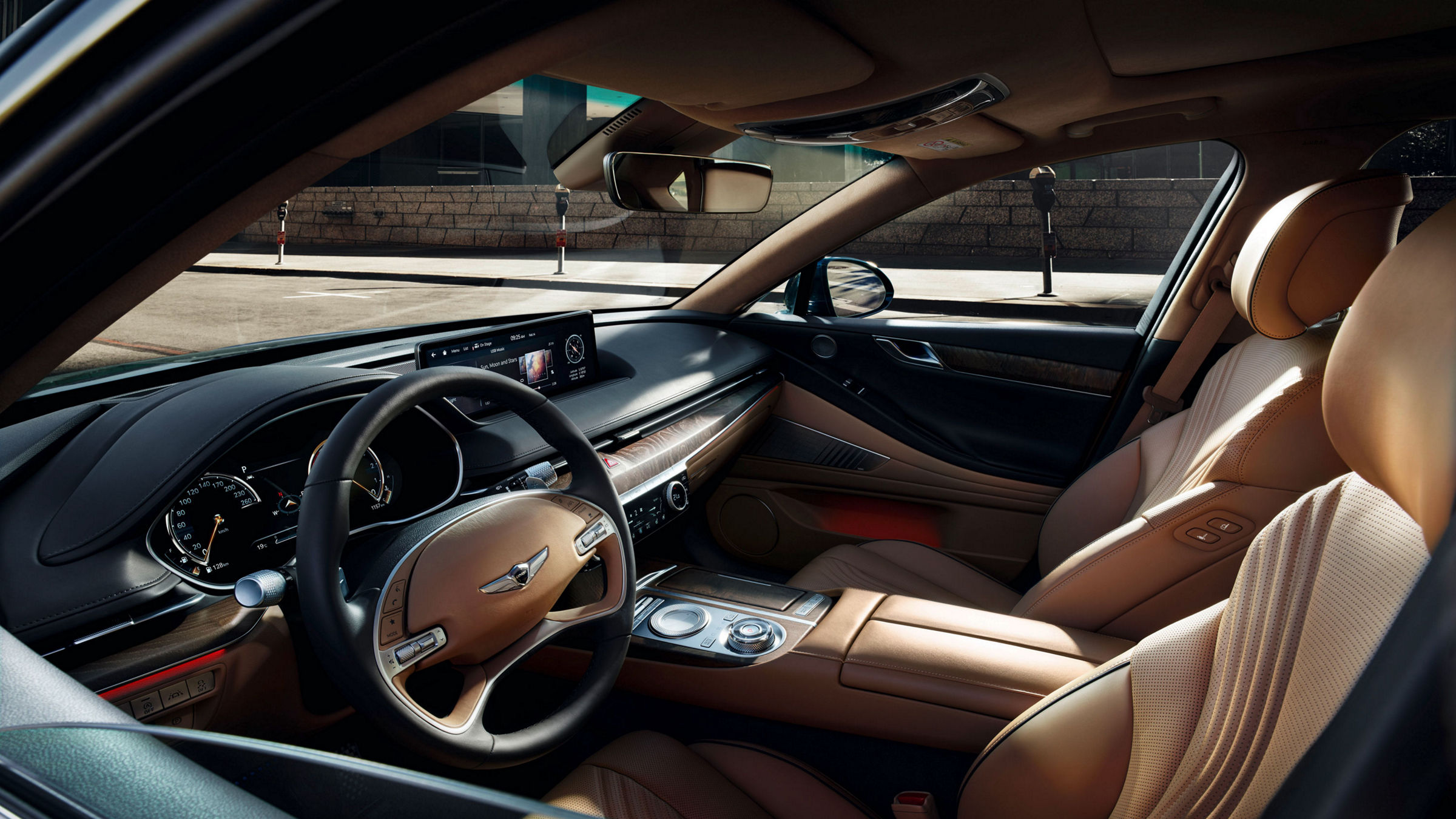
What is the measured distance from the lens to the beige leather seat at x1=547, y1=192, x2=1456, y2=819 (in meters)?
0.60

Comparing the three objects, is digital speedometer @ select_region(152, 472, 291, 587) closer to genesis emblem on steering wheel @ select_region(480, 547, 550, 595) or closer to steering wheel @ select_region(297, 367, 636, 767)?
steering wheel @ select_region(297, 367, 636, 767)

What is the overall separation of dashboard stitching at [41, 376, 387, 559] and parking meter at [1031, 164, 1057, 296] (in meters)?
2.17

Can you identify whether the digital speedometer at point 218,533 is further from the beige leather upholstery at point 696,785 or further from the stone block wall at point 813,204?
the stone block wall at point 813,204

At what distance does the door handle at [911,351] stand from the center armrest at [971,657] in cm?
134

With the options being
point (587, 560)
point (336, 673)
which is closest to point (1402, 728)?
point (336, 673)

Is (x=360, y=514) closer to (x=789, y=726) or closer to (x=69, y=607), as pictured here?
(x=69, y=607)

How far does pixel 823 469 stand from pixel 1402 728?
2.50 meters

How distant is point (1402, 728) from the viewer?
0.48 metres

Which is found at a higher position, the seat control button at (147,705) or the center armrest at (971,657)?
the seat control button at (147,705)

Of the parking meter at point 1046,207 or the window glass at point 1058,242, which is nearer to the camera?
the window glass at point 1058,242

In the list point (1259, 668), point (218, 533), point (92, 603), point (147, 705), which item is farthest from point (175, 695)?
point (1259, 668)

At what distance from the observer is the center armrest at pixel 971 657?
4.70ft

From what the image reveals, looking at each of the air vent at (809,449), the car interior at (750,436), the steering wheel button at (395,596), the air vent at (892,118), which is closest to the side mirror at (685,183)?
the car interior at (750,436)

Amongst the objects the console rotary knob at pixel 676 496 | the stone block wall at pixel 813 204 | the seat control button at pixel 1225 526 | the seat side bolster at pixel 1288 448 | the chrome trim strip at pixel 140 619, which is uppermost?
the stone block wall at pixel 813 204
